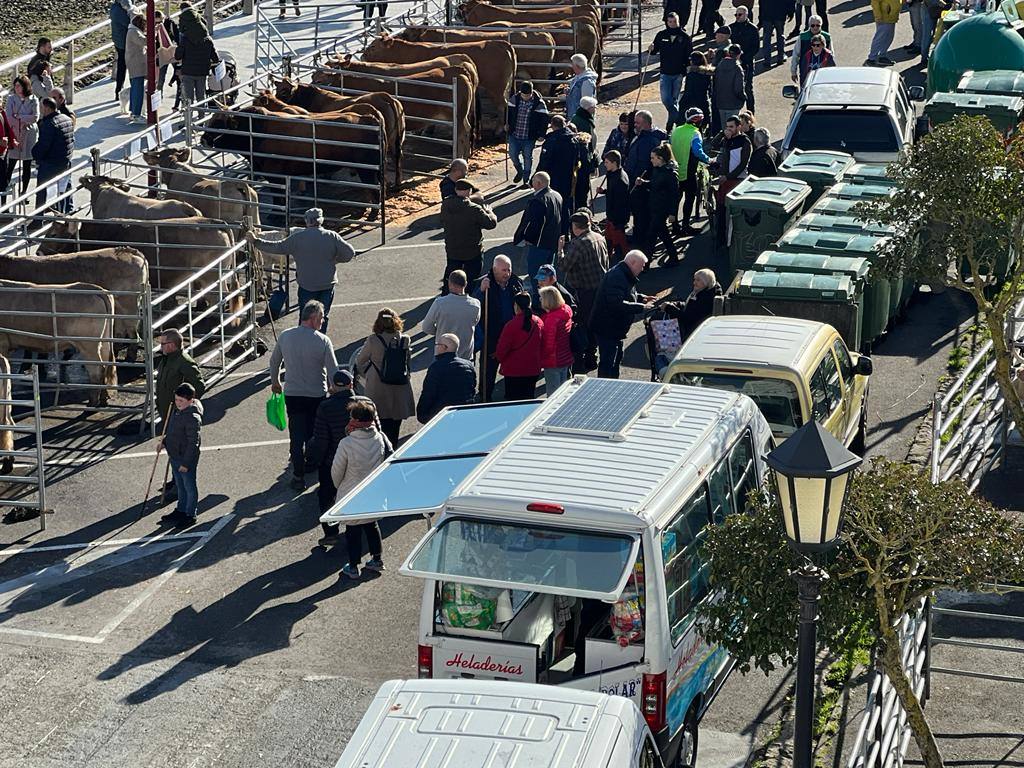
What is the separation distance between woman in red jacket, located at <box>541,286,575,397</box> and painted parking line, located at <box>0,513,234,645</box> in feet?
11.3

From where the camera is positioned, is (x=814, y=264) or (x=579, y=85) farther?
(x=579, y=85)

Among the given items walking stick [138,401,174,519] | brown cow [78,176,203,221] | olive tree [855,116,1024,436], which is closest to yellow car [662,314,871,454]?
olive tree [855,116,1024,436]

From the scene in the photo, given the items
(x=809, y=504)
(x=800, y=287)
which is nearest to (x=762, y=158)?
(x=800, y=287)

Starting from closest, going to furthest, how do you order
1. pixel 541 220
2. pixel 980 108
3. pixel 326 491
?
pixel 326 491
pixel 541 220
pixel 980 108

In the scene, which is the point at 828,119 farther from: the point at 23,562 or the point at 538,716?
the point at 538,716

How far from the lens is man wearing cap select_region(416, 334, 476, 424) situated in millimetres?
14875

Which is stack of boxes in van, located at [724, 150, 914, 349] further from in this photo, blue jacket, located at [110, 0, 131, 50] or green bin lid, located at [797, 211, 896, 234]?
blue jacket, located at [110, 0, 131, 50]

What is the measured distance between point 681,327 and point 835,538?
28.2 ft

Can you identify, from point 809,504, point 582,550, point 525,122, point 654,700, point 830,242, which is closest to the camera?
point 809,504

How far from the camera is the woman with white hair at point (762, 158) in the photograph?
68.6ft

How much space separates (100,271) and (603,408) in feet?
31.3

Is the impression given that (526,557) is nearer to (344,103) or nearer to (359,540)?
(359,540)

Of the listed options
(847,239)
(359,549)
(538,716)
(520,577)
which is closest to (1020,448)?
(847,239)

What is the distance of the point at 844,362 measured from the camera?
48.3 ft
